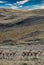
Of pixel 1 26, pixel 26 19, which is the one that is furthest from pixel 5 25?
pixel 26 19

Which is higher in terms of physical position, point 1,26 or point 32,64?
point 32,64

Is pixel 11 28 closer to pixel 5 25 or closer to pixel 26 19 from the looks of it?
pixel 5 25

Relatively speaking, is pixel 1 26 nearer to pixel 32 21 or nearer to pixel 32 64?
pixel 32 21

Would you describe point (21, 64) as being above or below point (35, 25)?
above

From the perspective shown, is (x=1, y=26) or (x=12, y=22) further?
(x=12, y=22)

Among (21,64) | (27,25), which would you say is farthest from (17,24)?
(21,64)

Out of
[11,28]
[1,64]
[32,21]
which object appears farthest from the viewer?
[32,21]

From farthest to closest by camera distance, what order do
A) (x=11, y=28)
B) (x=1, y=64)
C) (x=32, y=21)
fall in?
1. (x=32, y=21)
2. (x=11, y=28)
3. (x=1, y=64)

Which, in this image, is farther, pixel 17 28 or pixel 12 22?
pixel 12 22
